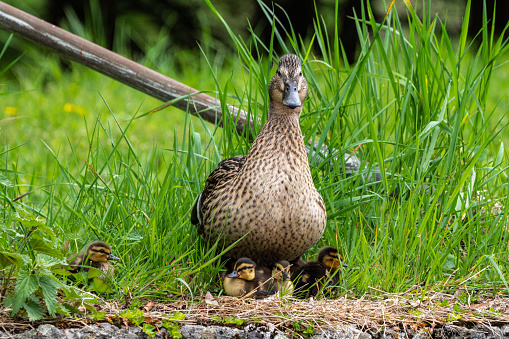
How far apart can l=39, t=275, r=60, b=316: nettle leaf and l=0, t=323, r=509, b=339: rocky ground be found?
12 cm

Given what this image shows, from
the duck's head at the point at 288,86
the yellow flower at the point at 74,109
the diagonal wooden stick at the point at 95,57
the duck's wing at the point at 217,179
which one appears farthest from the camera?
the yellow flower at the point at 74,109

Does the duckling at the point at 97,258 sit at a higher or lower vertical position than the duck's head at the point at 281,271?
higher

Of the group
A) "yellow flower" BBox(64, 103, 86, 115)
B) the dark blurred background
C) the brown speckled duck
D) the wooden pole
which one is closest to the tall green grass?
the brown speckled duck

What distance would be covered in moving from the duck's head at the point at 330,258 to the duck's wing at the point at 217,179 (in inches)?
24.1

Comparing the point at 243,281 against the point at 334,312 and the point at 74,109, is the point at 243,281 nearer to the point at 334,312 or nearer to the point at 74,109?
the point at 334,312

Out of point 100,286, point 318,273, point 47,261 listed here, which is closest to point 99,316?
point 100,286

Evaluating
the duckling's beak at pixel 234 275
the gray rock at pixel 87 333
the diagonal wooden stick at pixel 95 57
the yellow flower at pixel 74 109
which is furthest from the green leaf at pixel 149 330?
the yellow flower at pixel 74 109

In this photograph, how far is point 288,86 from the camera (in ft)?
11.0

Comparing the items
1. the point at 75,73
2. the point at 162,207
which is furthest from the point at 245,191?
the point at 75,73

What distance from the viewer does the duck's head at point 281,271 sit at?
3240 millimetres

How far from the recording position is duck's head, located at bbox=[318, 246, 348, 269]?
11.2 feet

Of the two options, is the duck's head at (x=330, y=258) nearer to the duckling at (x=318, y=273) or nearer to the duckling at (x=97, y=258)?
A: the duckling at (x=318, y=273)

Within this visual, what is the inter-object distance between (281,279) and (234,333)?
523mm

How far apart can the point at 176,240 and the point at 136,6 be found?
5.18m
